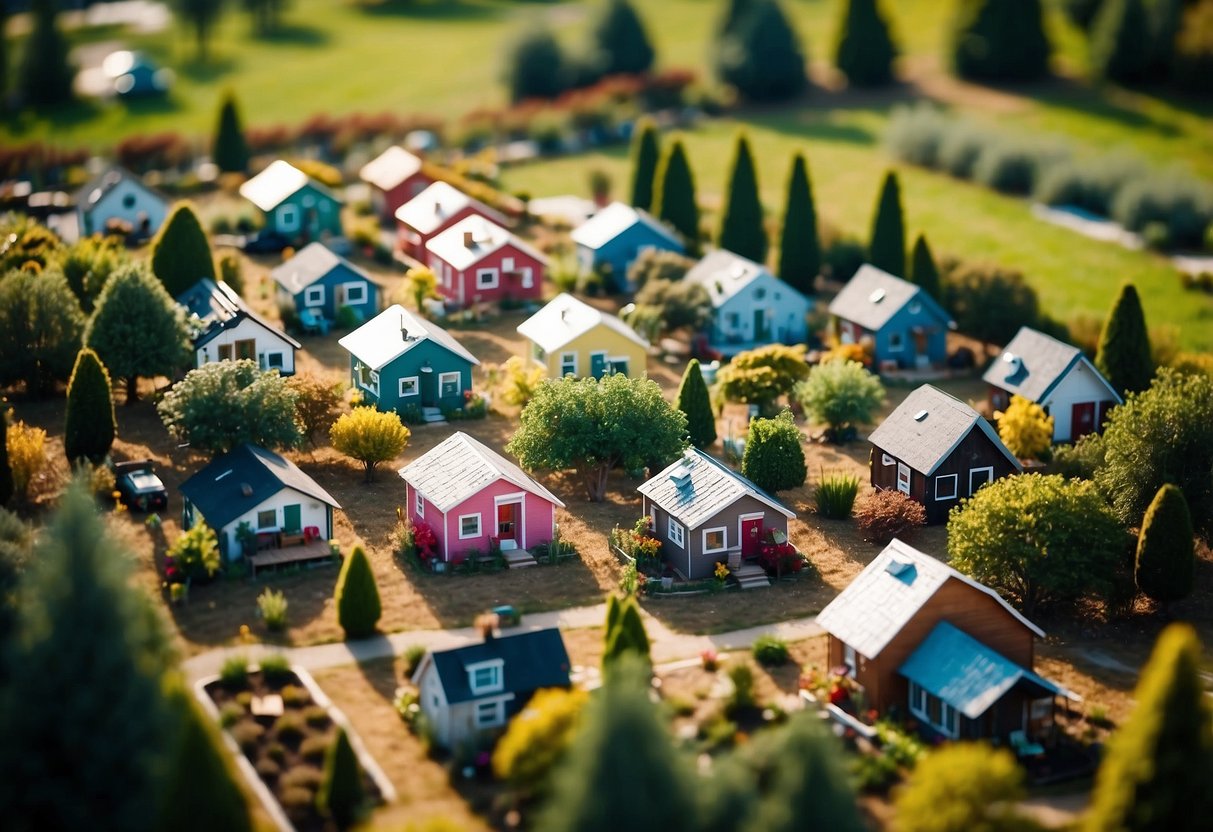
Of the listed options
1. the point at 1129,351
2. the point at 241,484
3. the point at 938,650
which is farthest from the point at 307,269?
the point at 938,650

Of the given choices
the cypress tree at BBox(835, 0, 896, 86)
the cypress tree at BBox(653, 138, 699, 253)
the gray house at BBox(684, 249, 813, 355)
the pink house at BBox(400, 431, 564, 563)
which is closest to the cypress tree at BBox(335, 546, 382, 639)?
the pink house at BBox(400, 431, 564, 563)

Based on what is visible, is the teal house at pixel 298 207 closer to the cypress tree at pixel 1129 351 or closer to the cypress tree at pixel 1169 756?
the cypress tree at pixel 1129 351

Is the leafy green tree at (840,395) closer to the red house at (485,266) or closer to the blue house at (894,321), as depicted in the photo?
the blue house at (894,321)

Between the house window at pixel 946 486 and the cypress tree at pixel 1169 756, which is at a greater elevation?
the cypress tree at pixel 1169 756

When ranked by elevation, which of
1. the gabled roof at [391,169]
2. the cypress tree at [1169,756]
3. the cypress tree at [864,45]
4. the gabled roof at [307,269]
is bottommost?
the cypress tree at [1169,756]

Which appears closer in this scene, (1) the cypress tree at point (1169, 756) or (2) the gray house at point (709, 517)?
(1) the cypress tree at point (1169, 756)

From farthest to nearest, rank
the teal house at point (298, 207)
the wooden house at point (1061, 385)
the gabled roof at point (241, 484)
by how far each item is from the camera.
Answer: the teal house at point (298, 207) < the wooden house at point (1061, 385) < the gabled roof at point (241, 484)

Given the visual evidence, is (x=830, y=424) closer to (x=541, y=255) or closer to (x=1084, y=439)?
(x=1084, y=439)

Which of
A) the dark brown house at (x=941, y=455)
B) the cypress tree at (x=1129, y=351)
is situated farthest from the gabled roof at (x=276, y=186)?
the cypress tree at (x=1129, y=351)

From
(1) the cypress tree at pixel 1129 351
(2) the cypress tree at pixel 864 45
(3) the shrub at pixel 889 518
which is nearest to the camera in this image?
(3) the shrub at pixel 889 518
